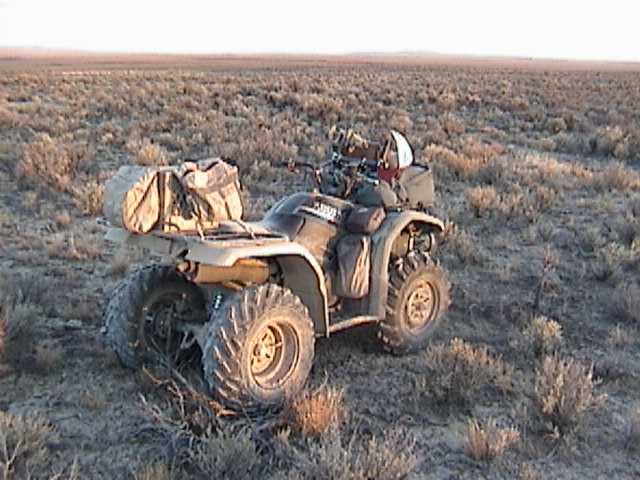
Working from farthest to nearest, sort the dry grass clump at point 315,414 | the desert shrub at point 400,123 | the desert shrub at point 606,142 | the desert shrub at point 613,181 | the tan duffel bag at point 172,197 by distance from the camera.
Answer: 1. the desert shrub at point 400,123
2. the desert shrub at point 606,142
3. the desert shrub at point 613,181
4. the dry grass clump at point 315,414
5. the tan duffel bag at point 172,197

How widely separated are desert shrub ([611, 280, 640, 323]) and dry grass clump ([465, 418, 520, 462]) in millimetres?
3409

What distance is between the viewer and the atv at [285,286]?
5031 mm

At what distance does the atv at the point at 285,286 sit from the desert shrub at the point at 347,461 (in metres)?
0.60

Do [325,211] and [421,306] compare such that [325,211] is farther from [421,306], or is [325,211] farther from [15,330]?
[15,330]

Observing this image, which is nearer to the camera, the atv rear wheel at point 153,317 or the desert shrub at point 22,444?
the desert shrub at point 22,444

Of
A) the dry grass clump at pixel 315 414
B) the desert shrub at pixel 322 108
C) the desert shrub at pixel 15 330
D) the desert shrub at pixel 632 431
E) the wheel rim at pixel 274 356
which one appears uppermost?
the wheel rim at pixel 274 356

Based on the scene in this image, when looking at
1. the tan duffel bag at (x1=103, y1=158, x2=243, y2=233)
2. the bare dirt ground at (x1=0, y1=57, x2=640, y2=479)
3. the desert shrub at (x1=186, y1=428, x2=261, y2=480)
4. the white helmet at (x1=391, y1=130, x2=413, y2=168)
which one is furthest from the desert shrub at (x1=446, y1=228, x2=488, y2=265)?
the desert shrub at (x1=186, y1=428, x2=261, y2=480)

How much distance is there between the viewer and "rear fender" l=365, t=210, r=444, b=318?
20.6ft

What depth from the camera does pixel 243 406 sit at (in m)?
5.08

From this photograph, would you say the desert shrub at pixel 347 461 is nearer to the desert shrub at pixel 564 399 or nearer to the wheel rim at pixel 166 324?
the desert shrub at pixel 564 399

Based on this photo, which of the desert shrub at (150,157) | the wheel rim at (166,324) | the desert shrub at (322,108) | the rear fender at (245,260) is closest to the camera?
the rear fender at (245,260)

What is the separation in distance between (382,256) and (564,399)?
1.79 meters

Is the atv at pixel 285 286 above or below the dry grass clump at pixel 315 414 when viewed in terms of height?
above

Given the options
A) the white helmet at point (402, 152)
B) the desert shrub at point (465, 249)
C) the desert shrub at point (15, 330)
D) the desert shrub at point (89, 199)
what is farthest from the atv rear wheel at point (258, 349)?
the desert shrub at point (89, 199)
